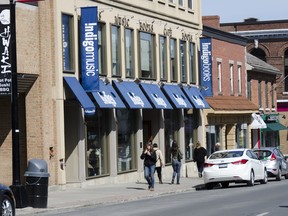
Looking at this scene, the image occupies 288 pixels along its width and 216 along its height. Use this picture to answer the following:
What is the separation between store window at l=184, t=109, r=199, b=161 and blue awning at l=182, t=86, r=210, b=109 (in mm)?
737

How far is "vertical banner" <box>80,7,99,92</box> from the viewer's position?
1252 inches

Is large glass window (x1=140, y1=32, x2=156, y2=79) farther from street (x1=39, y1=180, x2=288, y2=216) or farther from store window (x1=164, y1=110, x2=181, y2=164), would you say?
street (x1=39, y1=180, x2=288, y2=216)

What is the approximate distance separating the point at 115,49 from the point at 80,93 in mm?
5236

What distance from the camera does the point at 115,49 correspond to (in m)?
36.2

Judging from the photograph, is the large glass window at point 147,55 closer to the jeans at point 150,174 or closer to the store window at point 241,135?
the jeans at point 150,174

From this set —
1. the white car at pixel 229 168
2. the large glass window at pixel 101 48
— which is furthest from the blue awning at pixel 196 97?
the white car at pixel 229 168

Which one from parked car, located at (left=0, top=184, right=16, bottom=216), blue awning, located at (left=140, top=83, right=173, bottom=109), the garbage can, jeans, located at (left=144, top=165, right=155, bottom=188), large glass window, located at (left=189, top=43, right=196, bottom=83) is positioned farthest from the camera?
large glass window, located at (left=189, top=43, right=196, bottom=83)

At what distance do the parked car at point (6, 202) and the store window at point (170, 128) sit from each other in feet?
79.1

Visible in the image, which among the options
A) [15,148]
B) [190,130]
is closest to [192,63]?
[190,130]

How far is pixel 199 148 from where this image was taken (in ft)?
133

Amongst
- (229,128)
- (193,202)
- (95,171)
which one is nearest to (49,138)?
(95,171)

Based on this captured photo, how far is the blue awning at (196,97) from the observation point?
44219mm

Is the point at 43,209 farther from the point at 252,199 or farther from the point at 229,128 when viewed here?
the point at 229,128

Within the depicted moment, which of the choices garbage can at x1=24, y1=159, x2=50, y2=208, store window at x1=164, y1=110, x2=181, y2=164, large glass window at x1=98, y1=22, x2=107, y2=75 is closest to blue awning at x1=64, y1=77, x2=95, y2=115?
large glass window at x1=98, y1=22, x2=107, y2=75
